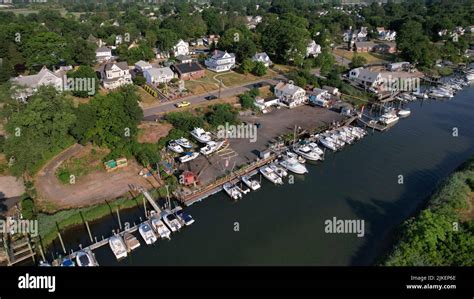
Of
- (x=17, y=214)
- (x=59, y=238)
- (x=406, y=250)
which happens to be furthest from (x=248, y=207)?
(x=17, y=214)

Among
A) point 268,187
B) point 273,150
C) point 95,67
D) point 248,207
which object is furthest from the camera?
point 95,67

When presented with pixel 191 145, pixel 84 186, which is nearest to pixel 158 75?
pixel 191 145

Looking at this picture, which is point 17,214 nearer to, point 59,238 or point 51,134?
point 59,238

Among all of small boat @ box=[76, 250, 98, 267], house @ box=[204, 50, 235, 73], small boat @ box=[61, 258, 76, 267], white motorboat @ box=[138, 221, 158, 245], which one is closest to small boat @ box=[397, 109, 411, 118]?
house @ box=[204, 50, 235, 73]

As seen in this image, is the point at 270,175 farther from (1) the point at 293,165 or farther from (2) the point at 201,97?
(2) the point at 201,97

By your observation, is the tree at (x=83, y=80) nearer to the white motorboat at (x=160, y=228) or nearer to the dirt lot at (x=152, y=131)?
the dirt lot at (x=152, y=131)
